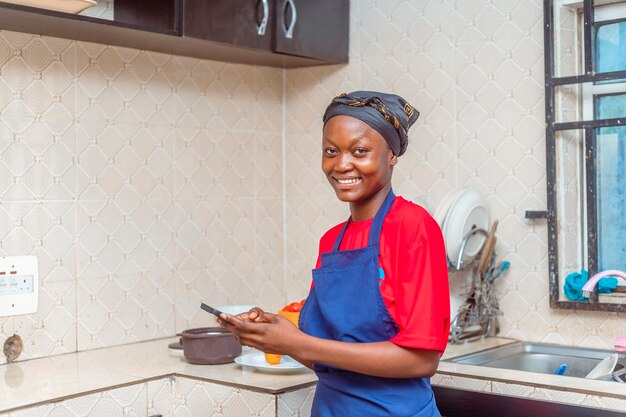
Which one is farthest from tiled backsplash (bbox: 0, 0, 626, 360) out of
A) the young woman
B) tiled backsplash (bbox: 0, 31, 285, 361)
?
the young woman

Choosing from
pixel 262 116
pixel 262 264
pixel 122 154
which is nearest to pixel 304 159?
pixel 262 116

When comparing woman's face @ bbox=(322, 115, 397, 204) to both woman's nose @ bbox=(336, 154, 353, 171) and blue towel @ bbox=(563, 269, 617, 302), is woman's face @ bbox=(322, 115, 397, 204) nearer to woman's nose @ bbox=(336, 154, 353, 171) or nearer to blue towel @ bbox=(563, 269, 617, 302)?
woman's nose @ bbox=(336, 154, 353, 171)

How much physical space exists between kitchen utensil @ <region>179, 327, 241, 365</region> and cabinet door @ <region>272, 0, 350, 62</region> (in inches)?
36.4

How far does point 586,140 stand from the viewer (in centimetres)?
220

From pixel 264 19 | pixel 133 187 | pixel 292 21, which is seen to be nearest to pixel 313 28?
pixel 292 21

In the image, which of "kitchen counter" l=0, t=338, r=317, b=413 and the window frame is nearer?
"kitchen counter" l=0, t=338, r=317, b=413

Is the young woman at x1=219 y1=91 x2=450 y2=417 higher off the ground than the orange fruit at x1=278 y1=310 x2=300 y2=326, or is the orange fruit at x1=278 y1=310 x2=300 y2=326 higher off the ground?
the young woman at x1=219 y1=91 x2=450 y2=417

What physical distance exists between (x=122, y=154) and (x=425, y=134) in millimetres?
918

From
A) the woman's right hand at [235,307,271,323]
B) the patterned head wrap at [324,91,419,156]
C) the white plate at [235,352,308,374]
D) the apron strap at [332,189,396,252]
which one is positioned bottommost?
the white plate at [235,352,308,374]

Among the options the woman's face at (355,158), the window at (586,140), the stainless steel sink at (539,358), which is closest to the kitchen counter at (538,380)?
the stainless steel sink at (539,358)

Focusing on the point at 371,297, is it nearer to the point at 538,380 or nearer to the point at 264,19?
the point at 538,380

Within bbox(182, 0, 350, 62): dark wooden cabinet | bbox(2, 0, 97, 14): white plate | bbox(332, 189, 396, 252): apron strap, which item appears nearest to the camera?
bbox(332, 189, 396, 252): apron strap

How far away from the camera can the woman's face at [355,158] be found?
140cm

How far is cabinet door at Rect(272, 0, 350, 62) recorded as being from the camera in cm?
248
